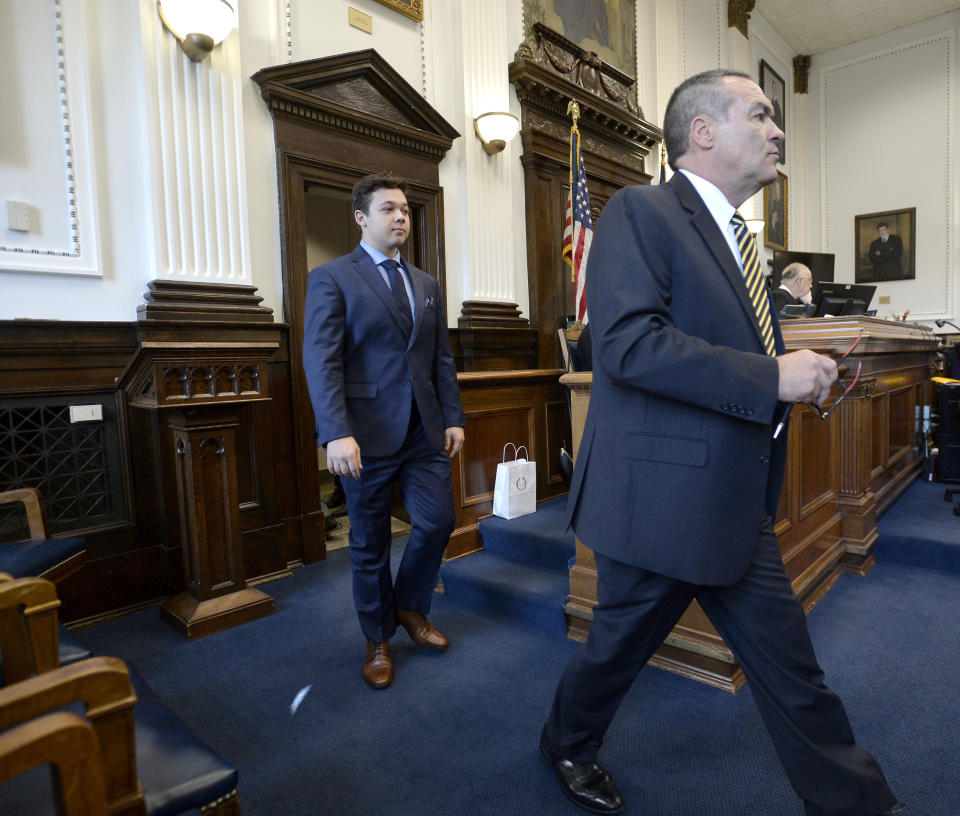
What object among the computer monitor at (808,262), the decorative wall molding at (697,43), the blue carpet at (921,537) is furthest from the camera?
the computer monitor at (808,262)

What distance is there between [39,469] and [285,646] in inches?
51.2

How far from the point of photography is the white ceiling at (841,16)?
8336 millimetres

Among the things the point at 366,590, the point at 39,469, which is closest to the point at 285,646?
the point at 366,590

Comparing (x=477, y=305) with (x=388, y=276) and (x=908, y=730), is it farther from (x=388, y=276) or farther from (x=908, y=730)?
(x=908, y=730)

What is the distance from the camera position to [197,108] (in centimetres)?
305

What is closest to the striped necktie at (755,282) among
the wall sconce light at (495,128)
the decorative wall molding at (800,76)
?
the wall sconce light at (495,128)

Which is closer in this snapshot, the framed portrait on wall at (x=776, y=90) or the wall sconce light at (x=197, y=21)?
the wall sconce light at (x=197, y=21)

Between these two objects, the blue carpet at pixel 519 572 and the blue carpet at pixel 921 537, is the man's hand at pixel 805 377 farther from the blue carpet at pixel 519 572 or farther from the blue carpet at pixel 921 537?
the blue carpet at pixel 921 537

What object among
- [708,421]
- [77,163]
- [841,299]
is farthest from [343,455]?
[841,299]

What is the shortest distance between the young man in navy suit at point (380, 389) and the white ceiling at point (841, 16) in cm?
865

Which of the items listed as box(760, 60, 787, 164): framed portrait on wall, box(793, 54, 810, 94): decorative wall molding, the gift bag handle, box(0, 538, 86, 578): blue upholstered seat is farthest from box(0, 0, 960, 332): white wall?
the gift bag handle

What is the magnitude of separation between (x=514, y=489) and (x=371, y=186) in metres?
1.76

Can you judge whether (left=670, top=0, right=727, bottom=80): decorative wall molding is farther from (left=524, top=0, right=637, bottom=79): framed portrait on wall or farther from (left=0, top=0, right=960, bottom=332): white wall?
(left=524, top=0, right=637, bottom=79): framed portrait on wall

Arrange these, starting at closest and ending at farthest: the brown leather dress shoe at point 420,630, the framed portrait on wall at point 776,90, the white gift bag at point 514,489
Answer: the brown leather dress shoe at point 420,630 < the white gift bag at point 514,489 < the framed portrait on wall at point 776,90
